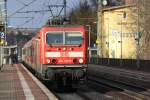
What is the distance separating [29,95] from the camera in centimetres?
1953

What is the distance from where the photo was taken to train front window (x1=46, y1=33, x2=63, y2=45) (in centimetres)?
2577

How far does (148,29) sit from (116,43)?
3546 cm

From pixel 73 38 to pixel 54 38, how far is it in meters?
0.87

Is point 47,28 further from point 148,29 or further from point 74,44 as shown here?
point 148,29

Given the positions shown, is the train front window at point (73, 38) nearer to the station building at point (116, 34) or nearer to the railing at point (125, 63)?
the railing at point (125, 63)

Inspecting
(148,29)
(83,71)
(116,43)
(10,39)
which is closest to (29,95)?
(83,71)

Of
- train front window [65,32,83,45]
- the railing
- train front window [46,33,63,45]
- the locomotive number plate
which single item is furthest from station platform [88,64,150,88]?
train front window [46,33,63,45]

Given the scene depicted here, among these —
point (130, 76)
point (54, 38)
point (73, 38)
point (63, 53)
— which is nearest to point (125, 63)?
point (130, 76)

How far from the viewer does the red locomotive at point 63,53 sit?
2514 cm

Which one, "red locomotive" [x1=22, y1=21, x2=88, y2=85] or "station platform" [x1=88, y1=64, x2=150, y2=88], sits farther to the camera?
"station platform" [x1=88, y1=64, x2=150, y2=88]

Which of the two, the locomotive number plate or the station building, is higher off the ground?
the station building

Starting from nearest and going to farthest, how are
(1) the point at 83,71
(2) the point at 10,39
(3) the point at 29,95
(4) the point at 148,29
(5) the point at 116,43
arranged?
(3) the point at 29,95
(1) the point at 83,71
(4) the point at 148,29
(5) the point at 116,43
(2) the point at 10,39

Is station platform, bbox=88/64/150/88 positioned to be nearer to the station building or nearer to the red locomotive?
the red locomotive

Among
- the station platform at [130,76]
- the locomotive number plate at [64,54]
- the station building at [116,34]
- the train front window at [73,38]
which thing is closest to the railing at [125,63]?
the station platform at [130,76]
